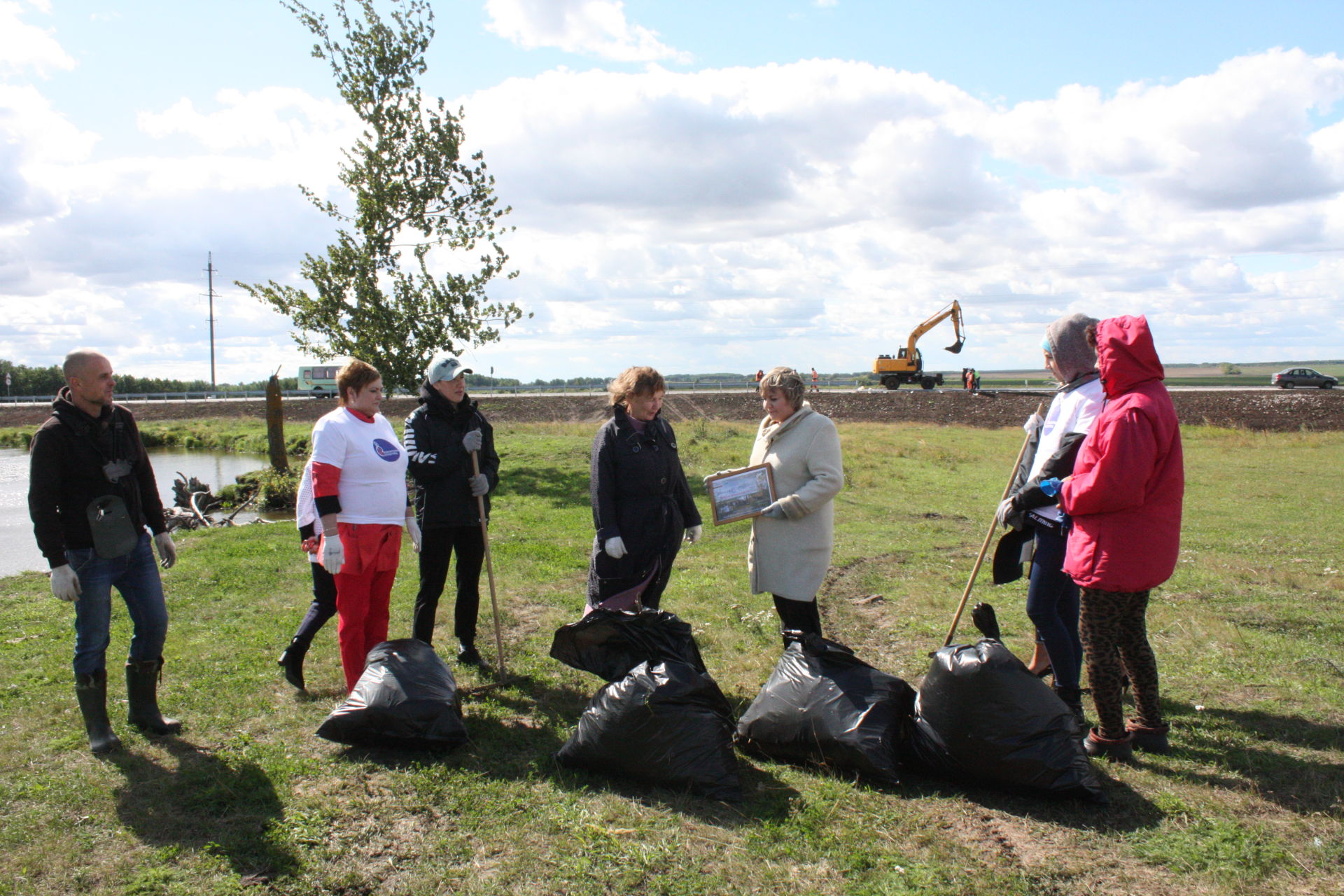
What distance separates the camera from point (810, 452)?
4.45 metres

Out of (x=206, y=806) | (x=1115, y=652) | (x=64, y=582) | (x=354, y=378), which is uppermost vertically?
(x=354, y=378)

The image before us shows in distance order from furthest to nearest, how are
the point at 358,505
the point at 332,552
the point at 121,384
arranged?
the point at 121,384, the point at 358,505, the point at 332,552

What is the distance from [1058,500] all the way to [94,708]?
4.61 metres

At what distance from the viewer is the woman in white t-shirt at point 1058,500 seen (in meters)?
3.82

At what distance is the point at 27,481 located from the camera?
2195 centimetres

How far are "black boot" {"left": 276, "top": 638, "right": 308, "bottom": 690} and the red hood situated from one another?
4360 millimetres

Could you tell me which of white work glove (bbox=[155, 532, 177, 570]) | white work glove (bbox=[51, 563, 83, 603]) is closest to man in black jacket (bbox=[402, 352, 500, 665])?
white work glove (bbox=[155, 532, 177, 570])

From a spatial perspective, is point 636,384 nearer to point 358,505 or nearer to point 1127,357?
point 358,505

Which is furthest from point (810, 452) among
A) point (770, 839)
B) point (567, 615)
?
point (567, 615)

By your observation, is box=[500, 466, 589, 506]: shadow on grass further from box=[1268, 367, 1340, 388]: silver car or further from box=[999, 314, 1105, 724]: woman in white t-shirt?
box=[1268, 367, 1340, 388]: silver car

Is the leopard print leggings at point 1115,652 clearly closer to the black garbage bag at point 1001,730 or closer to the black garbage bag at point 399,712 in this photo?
the black garbage bag at point 1001,730

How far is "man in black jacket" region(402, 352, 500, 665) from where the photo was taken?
15.5 feet

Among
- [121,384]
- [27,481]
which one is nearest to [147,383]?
[121,384]

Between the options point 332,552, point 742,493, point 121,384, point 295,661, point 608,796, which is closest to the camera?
point 608,796
